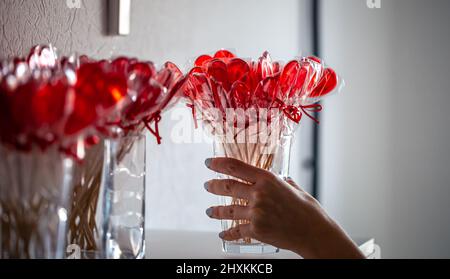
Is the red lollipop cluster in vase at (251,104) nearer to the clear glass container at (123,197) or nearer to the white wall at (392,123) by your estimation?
the clear glass container at (123,197)

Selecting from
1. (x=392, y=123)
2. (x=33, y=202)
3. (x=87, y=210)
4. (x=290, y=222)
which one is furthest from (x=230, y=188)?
(x=392, y=123)

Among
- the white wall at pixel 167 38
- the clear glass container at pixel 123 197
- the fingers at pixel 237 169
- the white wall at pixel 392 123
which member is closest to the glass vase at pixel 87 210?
the clear glass container at pixel 123 197

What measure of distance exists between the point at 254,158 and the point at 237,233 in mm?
116

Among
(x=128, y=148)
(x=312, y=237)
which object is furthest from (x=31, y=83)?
(x=312, y=237)

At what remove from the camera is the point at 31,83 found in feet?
1.53

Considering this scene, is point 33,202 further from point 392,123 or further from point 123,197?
point 392,123

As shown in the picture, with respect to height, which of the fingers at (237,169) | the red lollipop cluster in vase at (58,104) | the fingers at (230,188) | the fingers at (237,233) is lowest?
the fingers at (237,233)

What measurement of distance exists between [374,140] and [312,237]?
1627 mm

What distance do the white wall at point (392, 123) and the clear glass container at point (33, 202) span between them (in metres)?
1.91

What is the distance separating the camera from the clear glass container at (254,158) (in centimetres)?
90

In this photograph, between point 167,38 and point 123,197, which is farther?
point 167,38

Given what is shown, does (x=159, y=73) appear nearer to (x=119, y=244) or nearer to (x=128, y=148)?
(x=128, y=148)

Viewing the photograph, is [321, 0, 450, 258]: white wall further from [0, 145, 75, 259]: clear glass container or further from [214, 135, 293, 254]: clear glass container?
[0, 145, 75, 259]: clear glass container

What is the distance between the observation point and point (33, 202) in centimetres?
53
